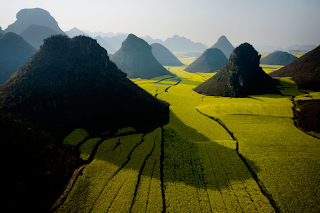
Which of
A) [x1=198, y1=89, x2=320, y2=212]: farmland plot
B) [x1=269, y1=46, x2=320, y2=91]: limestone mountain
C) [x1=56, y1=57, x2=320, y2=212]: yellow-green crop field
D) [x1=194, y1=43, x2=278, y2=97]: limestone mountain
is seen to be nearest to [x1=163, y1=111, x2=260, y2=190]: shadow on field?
[x1=56, y1=57, x2=320, y2=212]: yellow-green crop field

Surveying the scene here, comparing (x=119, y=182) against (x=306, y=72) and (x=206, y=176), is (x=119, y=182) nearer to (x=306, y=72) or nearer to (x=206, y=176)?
(x=206, y=176)


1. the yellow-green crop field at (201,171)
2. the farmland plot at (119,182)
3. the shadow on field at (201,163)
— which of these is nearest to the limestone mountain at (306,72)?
the yellow-green crop field at (201,171)

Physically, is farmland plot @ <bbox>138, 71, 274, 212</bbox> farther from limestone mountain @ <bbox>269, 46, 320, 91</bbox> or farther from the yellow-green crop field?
limestone mountain @ <bbox>269, 46, 320, 91</bbox>

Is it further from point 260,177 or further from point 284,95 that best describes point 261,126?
point 284,95

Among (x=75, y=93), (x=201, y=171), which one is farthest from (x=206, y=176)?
(x=75, y=93)

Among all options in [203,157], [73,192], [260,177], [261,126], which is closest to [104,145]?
[73,192]

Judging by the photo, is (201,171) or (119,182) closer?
(119,182)

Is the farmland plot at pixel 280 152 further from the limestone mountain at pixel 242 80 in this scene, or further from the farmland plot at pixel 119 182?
the limestone mountain at pixel 242 80
